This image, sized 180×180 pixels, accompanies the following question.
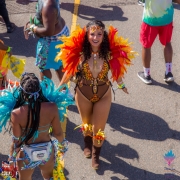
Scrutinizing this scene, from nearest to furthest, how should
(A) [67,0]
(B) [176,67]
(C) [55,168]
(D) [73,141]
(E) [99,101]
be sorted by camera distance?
1. (C) [55,168]
2. (E) [99,101]
3. (D) [73,141]
4. (B) [176,67]
5. (A) [67,0]

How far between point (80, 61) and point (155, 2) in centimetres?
181

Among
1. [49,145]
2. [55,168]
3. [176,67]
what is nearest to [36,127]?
[49,145]

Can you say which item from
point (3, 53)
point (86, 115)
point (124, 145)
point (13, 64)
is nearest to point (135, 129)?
point (124, 145)

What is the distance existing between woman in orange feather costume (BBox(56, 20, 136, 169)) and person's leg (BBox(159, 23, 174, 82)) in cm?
154

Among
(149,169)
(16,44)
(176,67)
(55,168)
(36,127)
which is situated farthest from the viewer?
(16,44)

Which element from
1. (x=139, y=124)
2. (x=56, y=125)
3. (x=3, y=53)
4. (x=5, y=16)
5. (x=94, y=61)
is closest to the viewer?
(x=56, y=125)

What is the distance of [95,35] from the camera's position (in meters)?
4.29

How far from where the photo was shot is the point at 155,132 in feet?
17.8

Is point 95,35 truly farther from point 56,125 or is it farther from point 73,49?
point 56,125

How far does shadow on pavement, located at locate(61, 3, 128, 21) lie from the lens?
8.01 metres

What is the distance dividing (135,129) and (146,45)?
4.37 feet

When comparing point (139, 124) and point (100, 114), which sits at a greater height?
point (100, 114)

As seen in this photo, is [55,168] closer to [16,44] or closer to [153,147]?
[153,147]

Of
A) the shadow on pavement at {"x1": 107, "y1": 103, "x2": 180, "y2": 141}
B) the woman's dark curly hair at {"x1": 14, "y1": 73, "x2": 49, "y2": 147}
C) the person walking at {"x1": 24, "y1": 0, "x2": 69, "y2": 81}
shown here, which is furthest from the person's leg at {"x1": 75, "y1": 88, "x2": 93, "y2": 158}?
the woman's dark curly hair at {"x1": 14, "y1": 73, "x2": 49, "y2": 147}
